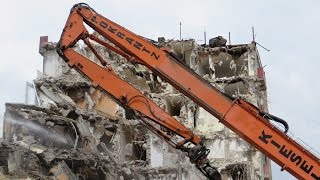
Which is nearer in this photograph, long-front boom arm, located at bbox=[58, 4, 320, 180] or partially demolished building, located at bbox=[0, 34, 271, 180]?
long-front boom arm, located at bbox=[58, 4, 320, 180]

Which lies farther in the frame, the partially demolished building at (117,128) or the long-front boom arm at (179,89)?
the partially demolished building at (117,128)

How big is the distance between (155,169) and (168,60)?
582 inches

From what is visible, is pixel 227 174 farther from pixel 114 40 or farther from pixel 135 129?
pixel 114 40

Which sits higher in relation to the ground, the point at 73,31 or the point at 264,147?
the point at 73,31

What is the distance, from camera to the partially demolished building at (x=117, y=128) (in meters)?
21.8

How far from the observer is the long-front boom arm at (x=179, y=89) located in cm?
1274

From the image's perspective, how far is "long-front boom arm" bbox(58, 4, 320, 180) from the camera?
12742 mm

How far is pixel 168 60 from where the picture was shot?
46.7 feet

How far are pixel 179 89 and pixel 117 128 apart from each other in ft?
57.5

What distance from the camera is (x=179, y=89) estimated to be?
1388 cm

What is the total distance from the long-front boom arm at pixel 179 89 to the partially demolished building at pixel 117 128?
454cm

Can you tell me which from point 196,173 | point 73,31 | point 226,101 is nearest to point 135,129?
point 196,173

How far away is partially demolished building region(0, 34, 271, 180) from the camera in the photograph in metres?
21.8

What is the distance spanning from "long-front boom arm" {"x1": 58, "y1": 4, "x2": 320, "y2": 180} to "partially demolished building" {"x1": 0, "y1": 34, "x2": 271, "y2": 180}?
4.54 m
